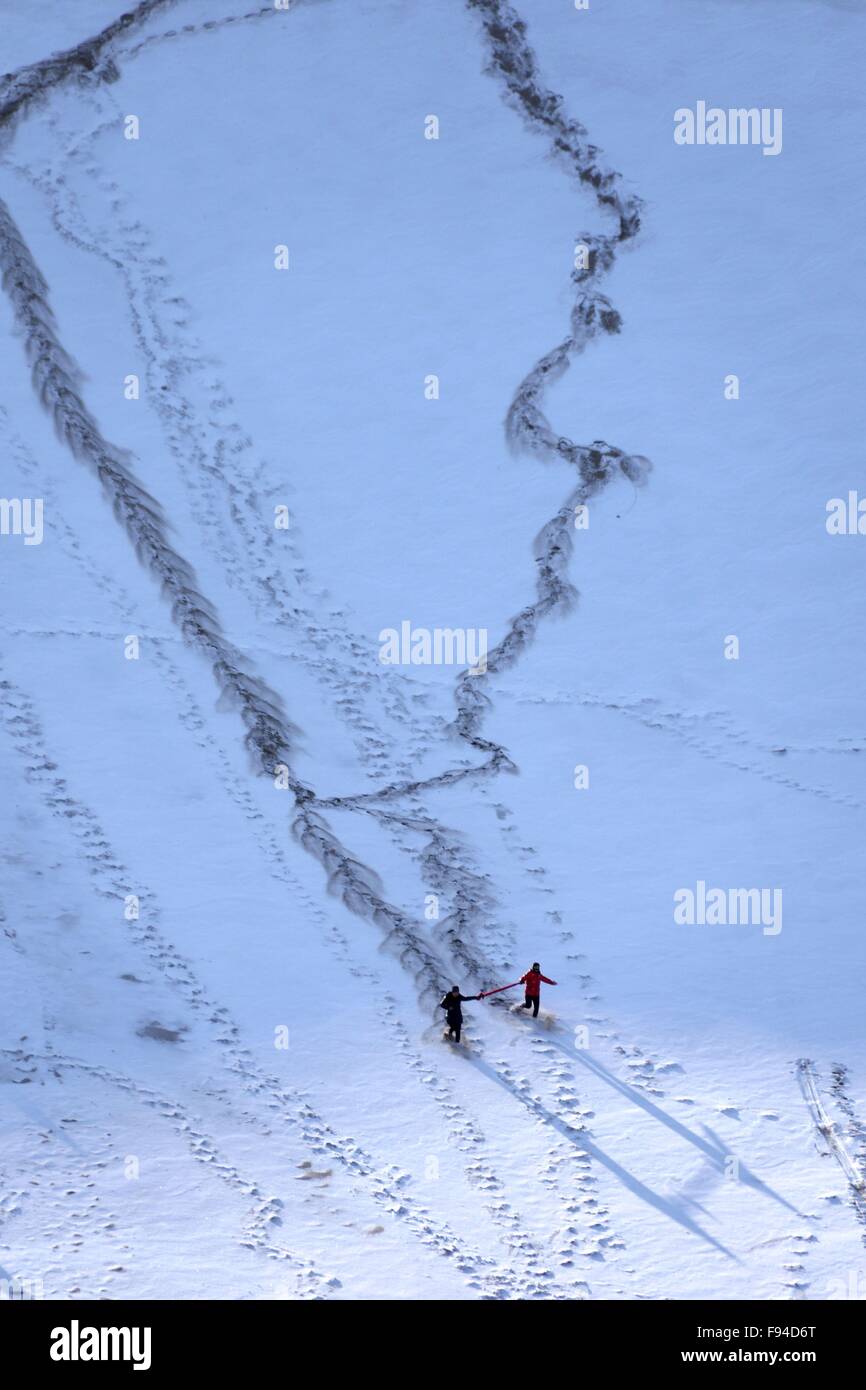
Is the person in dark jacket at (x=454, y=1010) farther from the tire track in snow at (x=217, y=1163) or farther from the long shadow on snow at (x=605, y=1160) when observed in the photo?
the tire track in snow at (x=217, y=1163)

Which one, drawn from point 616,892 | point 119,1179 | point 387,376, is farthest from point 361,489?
point 119,1179

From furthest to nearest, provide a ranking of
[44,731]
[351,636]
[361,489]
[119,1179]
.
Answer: [361,489] → [351,636] → [44,731] → [119,1179]

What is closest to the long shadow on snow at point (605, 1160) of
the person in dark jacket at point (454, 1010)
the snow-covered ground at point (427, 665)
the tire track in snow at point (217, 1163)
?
the snow-covered ground at point (427, 665)

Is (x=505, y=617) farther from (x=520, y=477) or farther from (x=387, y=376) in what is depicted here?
(x=387, y=376)

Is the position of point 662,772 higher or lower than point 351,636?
lower

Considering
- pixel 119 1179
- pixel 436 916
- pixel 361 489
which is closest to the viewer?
pixel 119 1179

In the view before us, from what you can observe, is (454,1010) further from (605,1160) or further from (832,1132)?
(832,1132)

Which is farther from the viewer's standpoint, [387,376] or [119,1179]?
[387,376]

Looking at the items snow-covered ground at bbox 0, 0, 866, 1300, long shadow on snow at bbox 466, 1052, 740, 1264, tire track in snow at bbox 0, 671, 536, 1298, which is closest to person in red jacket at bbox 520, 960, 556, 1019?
snow-covered ground at bbox 0, 0, 866, 1300
